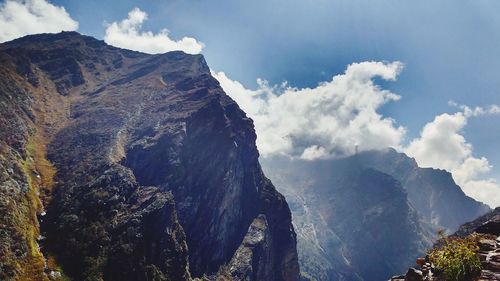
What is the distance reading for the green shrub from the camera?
31489 millimetres

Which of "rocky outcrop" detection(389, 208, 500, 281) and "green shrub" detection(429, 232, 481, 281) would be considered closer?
"rocky outcrop" detection(389, 208, 500, 281)

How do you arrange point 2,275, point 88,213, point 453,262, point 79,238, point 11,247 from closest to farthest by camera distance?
point 453,262 < point 2,275 < point 11,247 < point 79,238 < point 88,213

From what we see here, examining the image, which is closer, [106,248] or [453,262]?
[453,262]

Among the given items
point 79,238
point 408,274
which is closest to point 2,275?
point 79,238

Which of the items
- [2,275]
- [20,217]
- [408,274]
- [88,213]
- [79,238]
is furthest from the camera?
[88,213]

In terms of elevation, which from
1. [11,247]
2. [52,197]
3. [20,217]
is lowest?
[11,247]

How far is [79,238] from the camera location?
184m

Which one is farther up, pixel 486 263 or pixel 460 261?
pixel 460 261

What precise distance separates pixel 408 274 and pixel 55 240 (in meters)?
167

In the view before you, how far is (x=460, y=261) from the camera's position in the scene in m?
31.8

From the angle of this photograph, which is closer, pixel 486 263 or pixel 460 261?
pixel 486 263

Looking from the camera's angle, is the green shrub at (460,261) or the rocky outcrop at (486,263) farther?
the green shrub at (460,261)

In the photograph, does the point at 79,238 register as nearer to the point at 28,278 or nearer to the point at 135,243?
the point at 135,243

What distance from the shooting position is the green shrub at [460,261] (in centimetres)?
3149
